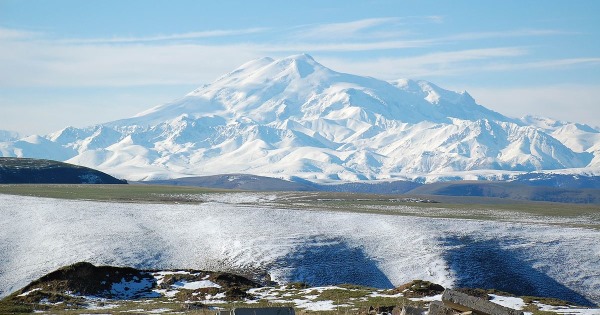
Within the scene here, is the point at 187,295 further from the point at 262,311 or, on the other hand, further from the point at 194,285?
the point at 262,311

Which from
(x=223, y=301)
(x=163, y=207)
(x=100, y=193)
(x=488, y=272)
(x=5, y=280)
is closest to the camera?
(x=223, y=301)

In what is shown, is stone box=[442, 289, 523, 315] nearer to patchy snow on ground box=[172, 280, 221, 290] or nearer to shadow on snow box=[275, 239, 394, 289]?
patchy snow on ground box=[172, 280, 221, 290]

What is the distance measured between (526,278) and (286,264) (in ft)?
73.5

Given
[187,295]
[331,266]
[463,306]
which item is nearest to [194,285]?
[187,295]

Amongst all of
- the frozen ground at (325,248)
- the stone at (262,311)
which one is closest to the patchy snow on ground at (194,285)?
the frozen ground at (325,248)

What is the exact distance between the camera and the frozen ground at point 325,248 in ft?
251

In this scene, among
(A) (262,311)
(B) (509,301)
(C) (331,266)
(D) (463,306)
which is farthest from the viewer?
(C) (331,266)

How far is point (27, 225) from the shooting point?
95438mm

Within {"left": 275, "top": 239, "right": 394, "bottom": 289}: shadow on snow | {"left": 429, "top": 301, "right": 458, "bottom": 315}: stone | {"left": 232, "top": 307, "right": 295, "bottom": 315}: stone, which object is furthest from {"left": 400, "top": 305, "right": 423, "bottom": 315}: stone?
{"left": 275, "top": 239, "right": 394, "bottom": 289}: shadow on snow

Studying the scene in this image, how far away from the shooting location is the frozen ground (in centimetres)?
7662

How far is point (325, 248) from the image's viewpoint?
280 ft

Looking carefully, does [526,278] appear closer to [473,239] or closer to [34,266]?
[473,239]

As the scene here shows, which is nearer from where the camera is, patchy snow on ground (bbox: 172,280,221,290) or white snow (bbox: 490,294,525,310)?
white snow (bbox: 490,294,525,310)

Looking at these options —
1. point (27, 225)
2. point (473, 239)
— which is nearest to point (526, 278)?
point (473, 239)
